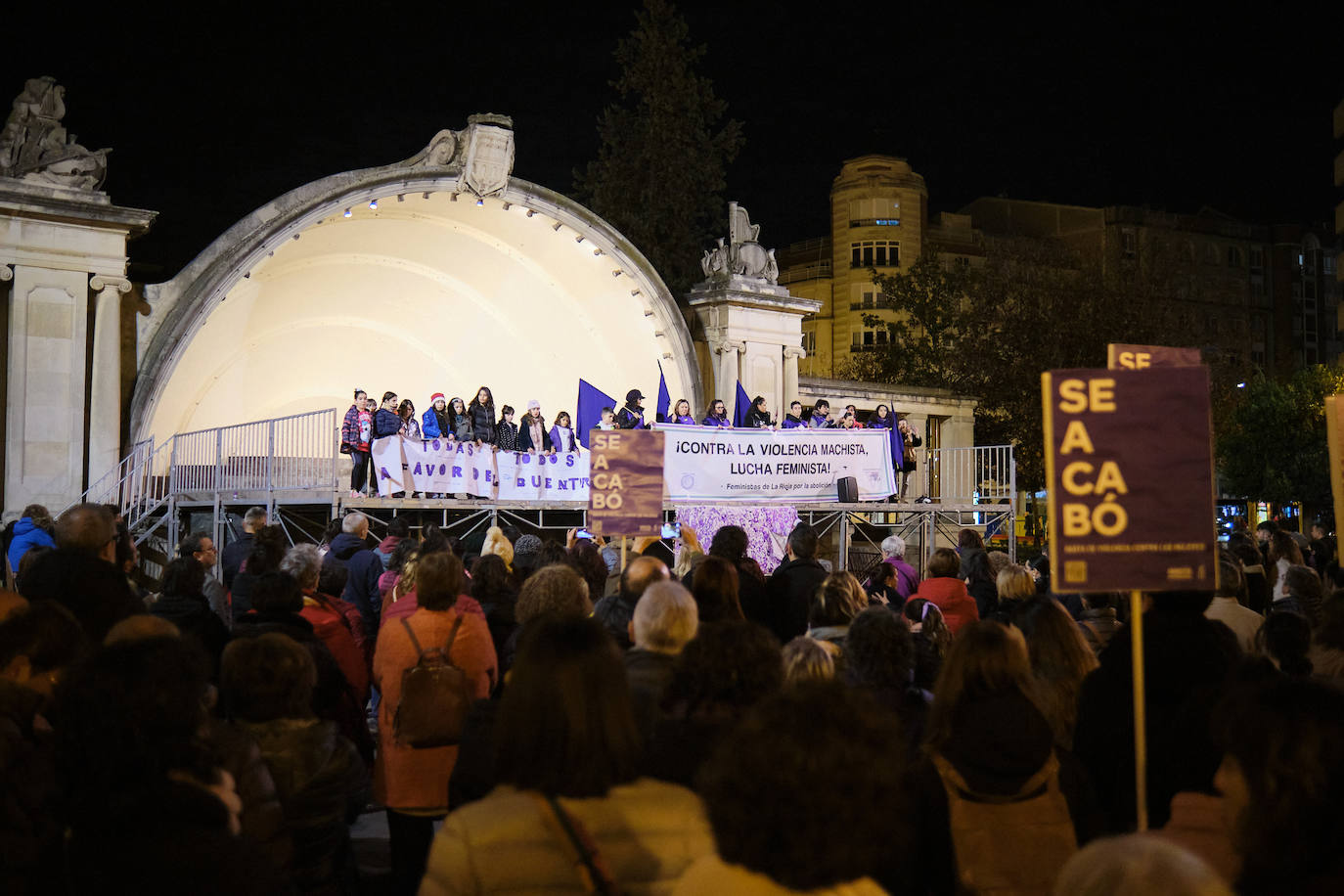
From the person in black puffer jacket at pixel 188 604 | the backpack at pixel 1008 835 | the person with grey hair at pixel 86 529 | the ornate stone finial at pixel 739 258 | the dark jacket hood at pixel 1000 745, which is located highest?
the ornate stone finial at pixel 739 258

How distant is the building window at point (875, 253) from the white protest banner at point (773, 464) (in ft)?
135

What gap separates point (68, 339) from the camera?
59.6 ft

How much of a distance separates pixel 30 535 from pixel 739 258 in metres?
16.7

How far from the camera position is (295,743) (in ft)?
14.1

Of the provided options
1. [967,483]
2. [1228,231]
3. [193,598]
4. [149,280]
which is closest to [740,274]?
[967,483]

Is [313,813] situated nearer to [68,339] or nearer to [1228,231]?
[68,339]

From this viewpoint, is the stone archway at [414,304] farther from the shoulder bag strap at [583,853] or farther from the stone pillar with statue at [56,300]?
the shoulder bag strap at [583,853]

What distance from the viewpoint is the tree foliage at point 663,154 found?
39844mm

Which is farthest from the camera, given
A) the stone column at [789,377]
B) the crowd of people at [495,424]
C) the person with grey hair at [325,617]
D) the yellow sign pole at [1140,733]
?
the stone column at [789,377]

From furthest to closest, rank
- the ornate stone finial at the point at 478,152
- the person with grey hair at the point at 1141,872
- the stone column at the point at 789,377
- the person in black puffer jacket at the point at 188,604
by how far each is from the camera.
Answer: the stone column at the point at 789,377 < the ornate stone finial at the point at 478,152 < the person in black puffer jacket at the point at 188,604 < the person with grey hair at the point at 1141,872

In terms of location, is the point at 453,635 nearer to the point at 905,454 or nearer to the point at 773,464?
the point at 773,464

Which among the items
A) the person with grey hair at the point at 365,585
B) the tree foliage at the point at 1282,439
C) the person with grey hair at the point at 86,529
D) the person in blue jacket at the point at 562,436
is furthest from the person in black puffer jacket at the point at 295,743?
the tree foliage at the point at 1282,439

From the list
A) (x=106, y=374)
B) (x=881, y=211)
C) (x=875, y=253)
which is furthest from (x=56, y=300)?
(x=881, y=211)

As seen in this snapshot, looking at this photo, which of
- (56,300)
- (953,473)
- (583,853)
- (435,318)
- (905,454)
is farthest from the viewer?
(953,473)
